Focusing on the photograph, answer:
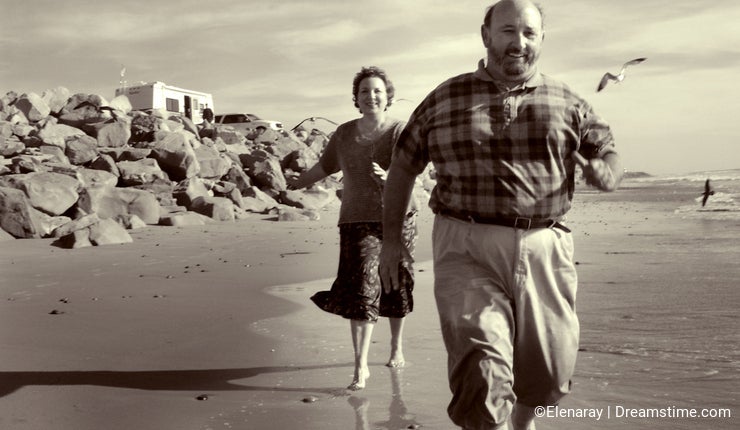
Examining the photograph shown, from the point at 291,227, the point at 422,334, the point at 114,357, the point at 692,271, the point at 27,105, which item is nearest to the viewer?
the point at 114,357

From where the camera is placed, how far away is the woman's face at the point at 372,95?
5258 mm

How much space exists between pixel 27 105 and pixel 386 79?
29.3 meters

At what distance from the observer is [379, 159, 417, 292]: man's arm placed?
3.59m

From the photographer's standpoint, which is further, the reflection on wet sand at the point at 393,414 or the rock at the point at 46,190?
the rock at the point at 46,190

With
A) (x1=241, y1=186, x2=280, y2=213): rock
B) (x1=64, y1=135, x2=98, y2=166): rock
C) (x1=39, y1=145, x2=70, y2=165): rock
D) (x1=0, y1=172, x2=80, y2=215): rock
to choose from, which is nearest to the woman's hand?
(x1=0, y1=172, x2=80, y2=215): rock

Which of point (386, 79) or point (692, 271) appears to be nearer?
point (386, 79)

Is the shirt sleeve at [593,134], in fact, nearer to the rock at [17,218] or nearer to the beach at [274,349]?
the beach at [274,349]

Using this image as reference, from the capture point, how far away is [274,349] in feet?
20.2

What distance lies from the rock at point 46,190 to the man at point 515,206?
12.8 meters

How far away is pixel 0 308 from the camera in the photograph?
296 inches

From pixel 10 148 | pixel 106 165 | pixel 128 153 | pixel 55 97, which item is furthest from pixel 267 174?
pixel 55 97

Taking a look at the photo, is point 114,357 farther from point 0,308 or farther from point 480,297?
point 480,297

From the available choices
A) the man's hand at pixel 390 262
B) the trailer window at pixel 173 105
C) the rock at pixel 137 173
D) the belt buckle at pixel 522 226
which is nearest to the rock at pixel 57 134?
the rock at pixel 137 173

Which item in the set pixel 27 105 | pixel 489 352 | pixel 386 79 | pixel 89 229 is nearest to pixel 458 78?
pixel 489 352
